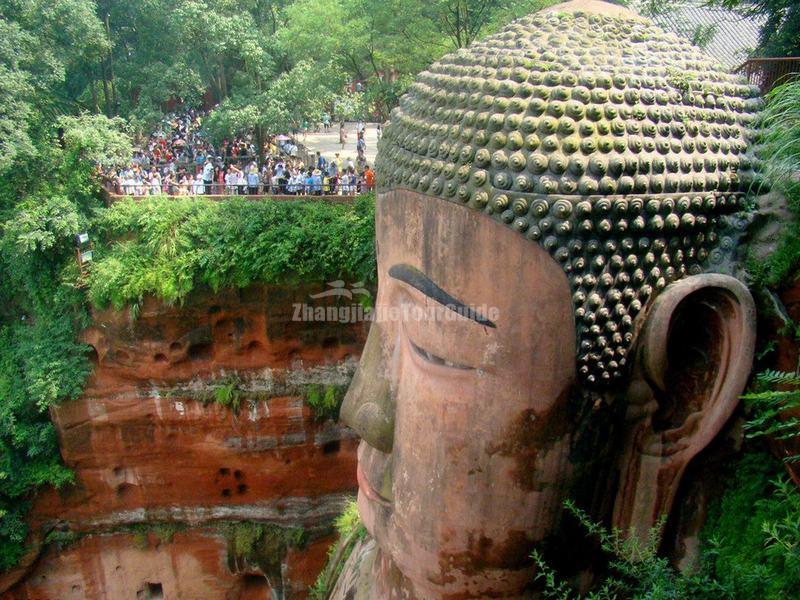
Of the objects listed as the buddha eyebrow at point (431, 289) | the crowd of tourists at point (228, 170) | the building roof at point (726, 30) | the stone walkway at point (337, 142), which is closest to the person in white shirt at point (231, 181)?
the crowd of tourists at point (228, 170)

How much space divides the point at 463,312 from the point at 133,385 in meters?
11.6

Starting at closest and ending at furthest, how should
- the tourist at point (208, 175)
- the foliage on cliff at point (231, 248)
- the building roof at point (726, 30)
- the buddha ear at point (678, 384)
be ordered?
1. the buddha ear at point (678, 384)
2. the foliage on cliff at point (231, 248)
3. the tourist at point (208, 175)
4. the building roof at point (726, 30)

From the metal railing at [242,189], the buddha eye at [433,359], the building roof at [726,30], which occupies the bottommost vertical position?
the buddha eye at [433,359]

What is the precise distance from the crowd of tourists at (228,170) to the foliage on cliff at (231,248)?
1.02 metres

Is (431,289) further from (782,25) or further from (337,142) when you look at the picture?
(337,142)

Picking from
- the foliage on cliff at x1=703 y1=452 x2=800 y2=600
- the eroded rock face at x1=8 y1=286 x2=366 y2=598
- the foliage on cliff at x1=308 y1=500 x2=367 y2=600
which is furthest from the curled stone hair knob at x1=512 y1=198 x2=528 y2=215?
the eroded rock face at x1=8 y1=286 x2=366 y2=598

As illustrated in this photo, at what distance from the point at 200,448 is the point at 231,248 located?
157 inches

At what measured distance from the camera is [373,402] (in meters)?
3.84

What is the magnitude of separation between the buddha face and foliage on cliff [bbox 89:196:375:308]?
860 centimetres

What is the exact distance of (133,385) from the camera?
1364cm

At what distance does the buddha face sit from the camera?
128 inches

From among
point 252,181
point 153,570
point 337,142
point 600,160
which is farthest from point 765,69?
point 337,142

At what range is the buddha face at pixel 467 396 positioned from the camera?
325cm

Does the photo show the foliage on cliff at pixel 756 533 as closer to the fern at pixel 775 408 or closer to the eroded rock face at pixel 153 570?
the fern at pixel 775 408
